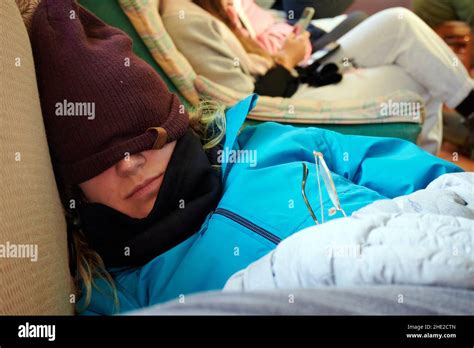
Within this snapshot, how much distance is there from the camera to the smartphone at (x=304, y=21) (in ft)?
4.18

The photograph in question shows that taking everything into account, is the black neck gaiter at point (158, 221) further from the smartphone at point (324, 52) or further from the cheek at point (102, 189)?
the smartphone at point (324, 52)

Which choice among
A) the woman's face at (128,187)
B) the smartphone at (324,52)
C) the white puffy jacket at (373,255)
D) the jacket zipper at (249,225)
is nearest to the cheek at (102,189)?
the woman's face at (128,187)

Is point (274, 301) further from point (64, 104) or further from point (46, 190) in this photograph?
point (64, 104)

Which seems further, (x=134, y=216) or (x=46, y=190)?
(x=134, y=216)

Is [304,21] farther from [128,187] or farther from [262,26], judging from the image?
[128,187]

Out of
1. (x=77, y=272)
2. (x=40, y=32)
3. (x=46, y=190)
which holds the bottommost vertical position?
(x=77, y=272)

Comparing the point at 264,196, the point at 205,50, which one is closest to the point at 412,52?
the point at 205,50

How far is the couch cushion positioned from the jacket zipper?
0.20 metres

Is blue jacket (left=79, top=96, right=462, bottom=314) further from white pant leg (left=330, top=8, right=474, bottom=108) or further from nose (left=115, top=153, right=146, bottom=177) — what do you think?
white pant leg (left=330, top=8, right=474, bottom=108)

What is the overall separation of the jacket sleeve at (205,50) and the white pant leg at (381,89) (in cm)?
15
